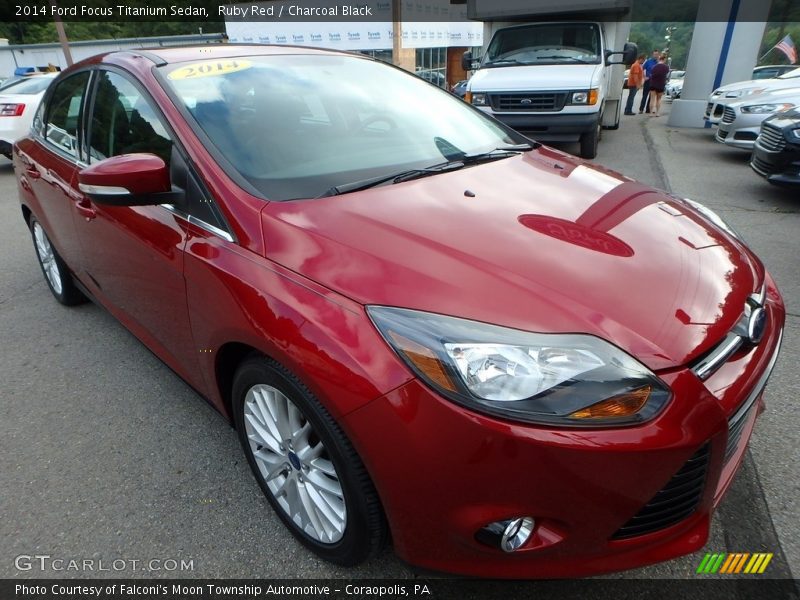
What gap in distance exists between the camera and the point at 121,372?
297 centimetres

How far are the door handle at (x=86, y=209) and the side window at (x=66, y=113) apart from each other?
0.31 metres

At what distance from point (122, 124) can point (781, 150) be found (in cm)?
601

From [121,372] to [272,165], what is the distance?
1.76 m

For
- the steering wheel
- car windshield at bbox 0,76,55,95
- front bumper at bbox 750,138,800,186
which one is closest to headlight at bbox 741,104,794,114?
front bumper at bbox 750,138,800,186

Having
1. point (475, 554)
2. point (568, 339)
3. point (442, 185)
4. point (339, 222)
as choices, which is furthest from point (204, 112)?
point (475, 554)

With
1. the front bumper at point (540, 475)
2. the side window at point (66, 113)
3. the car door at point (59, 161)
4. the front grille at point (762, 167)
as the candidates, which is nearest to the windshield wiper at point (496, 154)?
the front bumper at point (540, 475)

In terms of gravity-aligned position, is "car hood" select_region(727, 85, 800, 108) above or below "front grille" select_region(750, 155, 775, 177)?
above

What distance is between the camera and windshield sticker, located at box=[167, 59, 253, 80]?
2193 millimetres

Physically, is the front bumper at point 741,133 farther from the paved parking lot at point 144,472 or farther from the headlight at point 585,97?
the paved parking lot at point 144,472

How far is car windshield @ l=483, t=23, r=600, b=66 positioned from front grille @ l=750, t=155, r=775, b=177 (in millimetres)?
3125

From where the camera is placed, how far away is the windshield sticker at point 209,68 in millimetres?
2193

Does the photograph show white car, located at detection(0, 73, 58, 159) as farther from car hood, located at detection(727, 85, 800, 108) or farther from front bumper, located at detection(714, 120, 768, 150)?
car hood, located at detection(727, 85, 800, 108)

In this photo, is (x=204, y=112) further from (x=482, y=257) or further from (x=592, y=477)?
(x=592, y=477)

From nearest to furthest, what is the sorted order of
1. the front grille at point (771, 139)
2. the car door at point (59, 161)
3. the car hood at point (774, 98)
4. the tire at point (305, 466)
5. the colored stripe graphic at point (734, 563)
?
1. the tire at point (305, 466)
2. the colored stripe graphic at point (734, 563)
3. the car door at point (59, 161)
4. the front grille at point (771, 139)
5. the car hood at point (774, 98)
